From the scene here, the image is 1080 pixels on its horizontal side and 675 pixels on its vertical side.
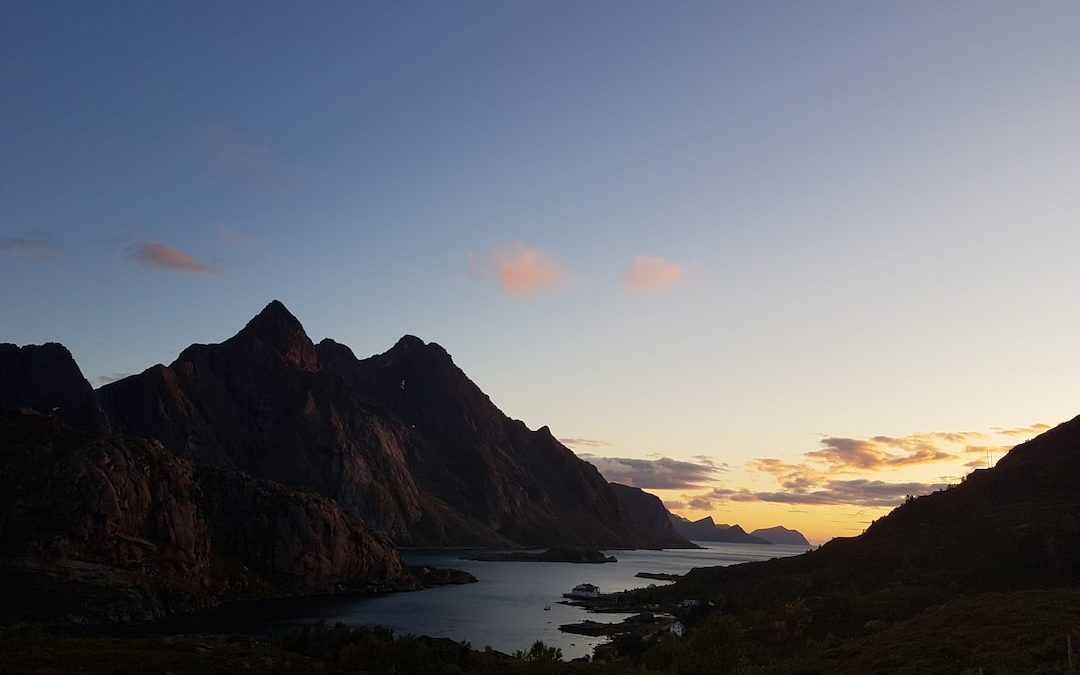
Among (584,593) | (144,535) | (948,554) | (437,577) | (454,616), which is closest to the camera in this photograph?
(948,554)

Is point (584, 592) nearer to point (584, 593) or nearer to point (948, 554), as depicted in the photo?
point (584, 593)

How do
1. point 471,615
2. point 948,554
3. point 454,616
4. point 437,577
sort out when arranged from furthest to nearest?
point 437,577 → point 471,615 → point 454,616 → point 948,554

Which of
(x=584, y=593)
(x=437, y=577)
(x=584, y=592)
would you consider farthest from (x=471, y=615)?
(x=437, y=577)

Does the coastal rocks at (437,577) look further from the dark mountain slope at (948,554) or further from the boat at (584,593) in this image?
the dark mountain slope at (948,554)

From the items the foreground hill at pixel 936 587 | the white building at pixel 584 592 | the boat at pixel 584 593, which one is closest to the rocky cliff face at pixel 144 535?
the boat at pixel 584 593

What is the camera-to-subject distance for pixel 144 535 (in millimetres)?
110875

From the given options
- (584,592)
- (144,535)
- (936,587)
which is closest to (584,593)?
(584,592)

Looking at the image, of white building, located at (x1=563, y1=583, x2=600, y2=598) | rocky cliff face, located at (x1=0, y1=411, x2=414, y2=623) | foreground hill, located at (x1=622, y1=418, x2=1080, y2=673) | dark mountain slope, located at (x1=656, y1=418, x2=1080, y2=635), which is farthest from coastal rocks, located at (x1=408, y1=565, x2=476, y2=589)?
dark mountain slope, located at (x1=656, y1=418, x2=1080, y2=635)

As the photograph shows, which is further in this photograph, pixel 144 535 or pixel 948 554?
pixel 144 535

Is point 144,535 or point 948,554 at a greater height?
point 948,554

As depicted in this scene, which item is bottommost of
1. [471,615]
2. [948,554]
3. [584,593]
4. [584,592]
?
[471,615]

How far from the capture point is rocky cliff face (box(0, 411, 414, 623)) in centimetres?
8956

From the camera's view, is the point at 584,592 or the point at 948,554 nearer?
the point at 948,554

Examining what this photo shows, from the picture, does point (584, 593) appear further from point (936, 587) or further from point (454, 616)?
point (936, 587)
